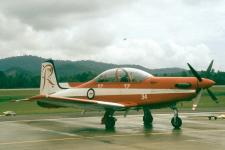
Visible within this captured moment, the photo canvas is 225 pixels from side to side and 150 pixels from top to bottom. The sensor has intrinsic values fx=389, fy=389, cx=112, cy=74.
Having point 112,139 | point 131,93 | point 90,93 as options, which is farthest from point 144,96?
Answer: point 112,139

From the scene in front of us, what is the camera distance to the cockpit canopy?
17.9m

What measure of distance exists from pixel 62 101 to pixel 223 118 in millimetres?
9958

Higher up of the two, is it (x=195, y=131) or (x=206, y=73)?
(x=206, y=73)

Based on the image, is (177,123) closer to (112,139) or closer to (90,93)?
(90,93)

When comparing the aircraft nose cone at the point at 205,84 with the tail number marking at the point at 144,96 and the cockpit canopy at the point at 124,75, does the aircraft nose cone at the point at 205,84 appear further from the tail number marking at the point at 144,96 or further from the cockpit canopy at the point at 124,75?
the cockpit canopy at the point at 124,75

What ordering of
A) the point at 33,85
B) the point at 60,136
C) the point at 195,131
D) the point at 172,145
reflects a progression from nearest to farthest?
the point at 172,145 < the point at 60,136 < the point at 195,131 < the point at 33,85

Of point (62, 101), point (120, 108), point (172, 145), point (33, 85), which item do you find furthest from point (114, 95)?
point (33, 85)

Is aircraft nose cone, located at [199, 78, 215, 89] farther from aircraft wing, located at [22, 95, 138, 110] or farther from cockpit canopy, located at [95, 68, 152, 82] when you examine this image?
aircraft wing, located at [22, 95, 138, 110]

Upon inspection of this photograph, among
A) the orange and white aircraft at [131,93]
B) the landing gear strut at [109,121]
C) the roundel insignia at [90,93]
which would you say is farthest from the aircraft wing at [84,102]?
the roundel insignia at [90,93]

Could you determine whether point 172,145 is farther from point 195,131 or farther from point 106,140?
point 195,131

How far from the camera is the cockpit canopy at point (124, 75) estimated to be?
1789 cm

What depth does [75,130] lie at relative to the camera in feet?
56.5

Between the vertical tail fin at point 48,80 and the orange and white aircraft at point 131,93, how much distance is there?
6.15 feet

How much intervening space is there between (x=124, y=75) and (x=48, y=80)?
5233mm
